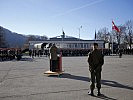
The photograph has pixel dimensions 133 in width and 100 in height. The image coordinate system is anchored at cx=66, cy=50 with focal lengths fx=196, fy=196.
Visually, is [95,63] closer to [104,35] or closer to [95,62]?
[95,62]

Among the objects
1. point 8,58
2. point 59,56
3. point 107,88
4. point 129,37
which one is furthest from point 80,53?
point 107,88

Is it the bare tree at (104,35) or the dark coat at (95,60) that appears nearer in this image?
the dark coat at (95,60)

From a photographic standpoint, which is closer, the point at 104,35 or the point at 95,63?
the point at 95,63

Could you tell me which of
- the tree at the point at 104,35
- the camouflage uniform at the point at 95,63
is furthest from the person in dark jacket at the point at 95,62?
the tree at the point at 104,35

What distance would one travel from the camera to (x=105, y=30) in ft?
325

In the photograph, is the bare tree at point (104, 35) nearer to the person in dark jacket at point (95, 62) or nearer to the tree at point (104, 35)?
the tree at point (104, 35)

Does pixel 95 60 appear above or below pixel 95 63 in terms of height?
above

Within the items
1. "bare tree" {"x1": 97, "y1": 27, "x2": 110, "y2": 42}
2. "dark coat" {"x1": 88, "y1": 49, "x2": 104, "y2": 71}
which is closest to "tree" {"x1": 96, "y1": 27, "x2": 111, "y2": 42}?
"bare tree" {"x1": 97, "y1": 27, "x2": 110, "y2": 42}

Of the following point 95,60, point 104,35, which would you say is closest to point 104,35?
→ point 104,35

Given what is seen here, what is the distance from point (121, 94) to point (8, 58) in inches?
1191

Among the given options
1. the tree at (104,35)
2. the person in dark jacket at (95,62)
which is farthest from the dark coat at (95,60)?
the tree at (104,35)

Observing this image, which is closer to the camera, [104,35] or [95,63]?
[95,63]

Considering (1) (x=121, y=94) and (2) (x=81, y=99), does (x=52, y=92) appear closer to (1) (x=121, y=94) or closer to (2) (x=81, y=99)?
(2) (x=81, y=99)

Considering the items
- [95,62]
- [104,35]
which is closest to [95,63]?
[95,62]
